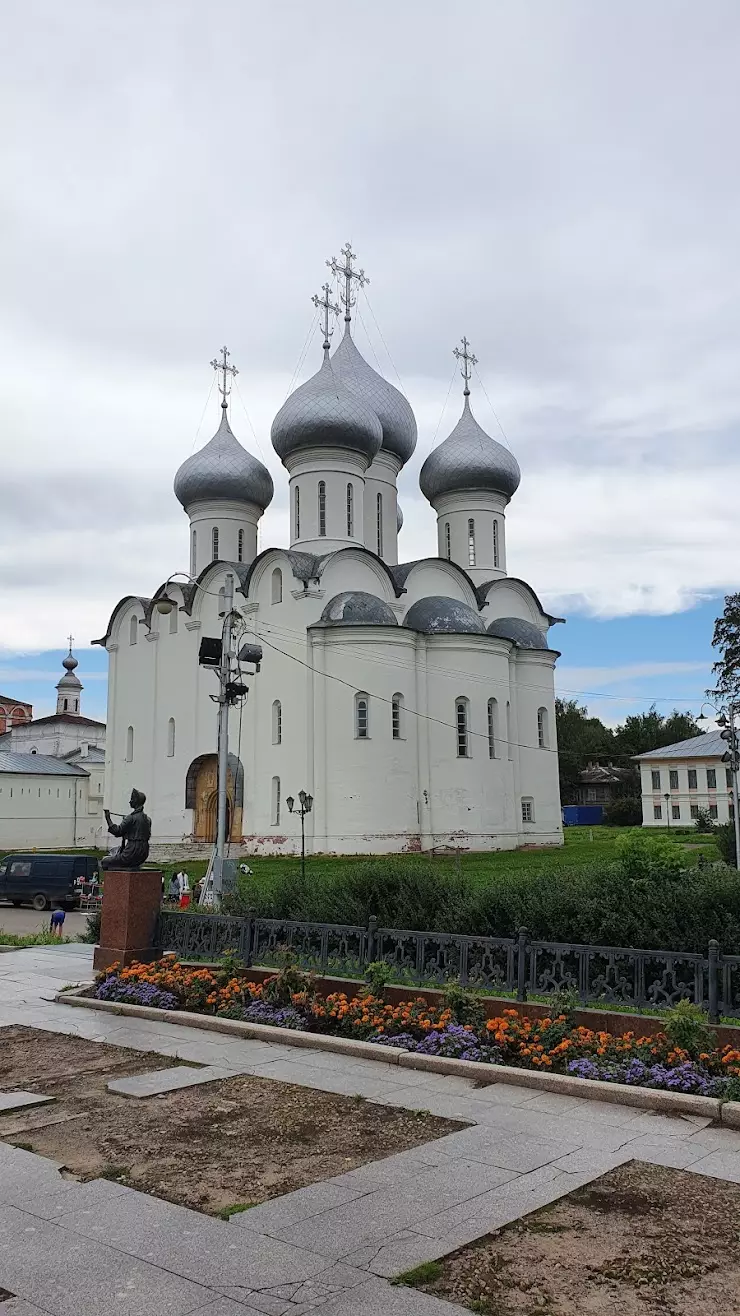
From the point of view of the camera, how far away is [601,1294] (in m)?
→ 3.74

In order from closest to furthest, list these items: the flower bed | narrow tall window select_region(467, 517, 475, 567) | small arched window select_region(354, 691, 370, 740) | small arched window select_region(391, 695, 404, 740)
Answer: the flower bed, small arched window select_region(354, 691, 370, 740), small arched window select_region(391, 695, 404, 740), narrow tall window select_region(467, 517, 475, 567)

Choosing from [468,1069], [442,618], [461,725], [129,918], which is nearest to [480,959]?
[468,1069]

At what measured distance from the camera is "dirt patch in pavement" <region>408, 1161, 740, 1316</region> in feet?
12.1

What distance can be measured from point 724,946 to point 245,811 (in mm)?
22019

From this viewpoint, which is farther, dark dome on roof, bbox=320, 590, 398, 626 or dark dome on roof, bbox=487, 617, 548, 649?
dark dome on roof, bbox=487, 617, 548, 649

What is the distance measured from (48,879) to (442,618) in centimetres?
1314

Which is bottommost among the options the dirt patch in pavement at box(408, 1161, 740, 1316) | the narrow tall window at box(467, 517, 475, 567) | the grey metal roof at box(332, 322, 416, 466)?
the dirt patch in pavement at box(408, 1161, 740, 1316)

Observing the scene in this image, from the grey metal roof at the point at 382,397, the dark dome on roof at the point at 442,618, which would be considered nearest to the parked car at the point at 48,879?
the dark dome on roof at the point at 442,618

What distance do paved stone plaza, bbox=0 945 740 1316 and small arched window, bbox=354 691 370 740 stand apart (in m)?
20.9

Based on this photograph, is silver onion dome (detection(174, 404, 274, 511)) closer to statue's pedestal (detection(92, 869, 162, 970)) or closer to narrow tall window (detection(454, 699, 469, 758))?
narrow tall window (detection(454, 699, 469, 758))

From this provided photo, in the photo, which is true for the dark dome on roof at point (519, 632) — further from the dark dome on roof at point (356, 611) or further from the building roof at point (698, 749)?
the building roof at point (698, 749)

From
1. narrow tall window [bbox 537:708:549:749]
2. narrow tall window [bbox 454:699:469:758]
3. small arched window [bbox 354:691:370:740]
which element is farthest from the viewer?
narrow tall window [bbox 537:708:549:749]

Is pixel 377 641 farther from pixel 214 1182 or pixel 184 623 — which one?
pixel 214 1182

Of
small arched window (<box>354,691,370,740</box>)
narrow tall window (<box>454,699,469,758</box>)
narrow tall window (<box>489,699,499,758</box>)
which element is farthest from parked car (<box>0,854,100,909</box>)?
narrow tall window (<box>489,699,499,758</box>)
